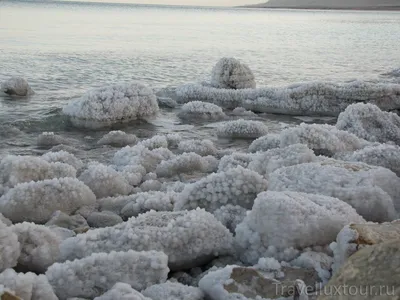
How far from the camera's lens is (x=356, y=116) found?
17.2 feet

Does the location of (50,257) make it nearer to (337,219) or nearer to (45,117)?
(337,219)

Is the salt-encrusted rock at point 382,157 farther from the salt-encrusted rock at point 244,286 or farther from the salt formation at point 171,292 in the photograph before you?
the salt formation at point 171,292

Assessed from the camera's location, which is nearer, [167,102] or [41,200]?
[41,200]

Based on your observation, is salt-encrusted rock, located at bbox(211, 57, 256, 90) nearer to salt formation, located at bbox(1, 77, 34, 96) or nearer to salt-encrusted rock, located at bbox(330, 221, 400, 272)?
salt formation, located at bbox(1, 77, 34, 96)

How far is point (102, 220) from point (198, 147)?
2.18 metres

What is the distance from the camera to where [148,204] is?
307cm

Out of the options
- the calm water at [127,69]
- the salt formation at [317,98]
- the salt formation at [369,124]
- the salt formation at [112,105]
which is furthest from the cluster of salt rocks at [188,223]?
the salt formation at [317,98]

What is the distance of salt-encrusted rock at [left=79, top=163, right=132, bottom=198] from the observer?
3.48 meters

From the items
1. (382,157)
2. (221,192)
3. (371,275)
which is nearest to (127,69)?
(382,157)

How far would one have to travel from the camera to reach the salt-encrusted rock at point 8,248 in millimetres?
2006

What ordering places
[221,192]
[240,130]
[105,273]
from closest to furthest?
[105,273] → [221,192] → [240,130]

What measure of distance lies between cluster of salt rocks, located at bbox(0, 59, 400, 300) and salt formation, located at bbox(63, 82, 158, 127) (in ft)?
6.73

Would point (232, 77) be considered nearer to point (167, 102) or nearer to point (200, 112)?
point (167, 102)

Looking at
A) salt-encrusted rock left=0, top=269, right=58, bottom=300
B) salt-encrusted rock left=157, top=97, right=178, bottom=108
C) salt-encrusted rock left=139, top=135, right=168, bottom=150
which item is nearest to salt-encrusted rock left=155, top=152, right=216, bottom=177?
salt-encrusted rock left=139, top=135, right=168, bottom=150
